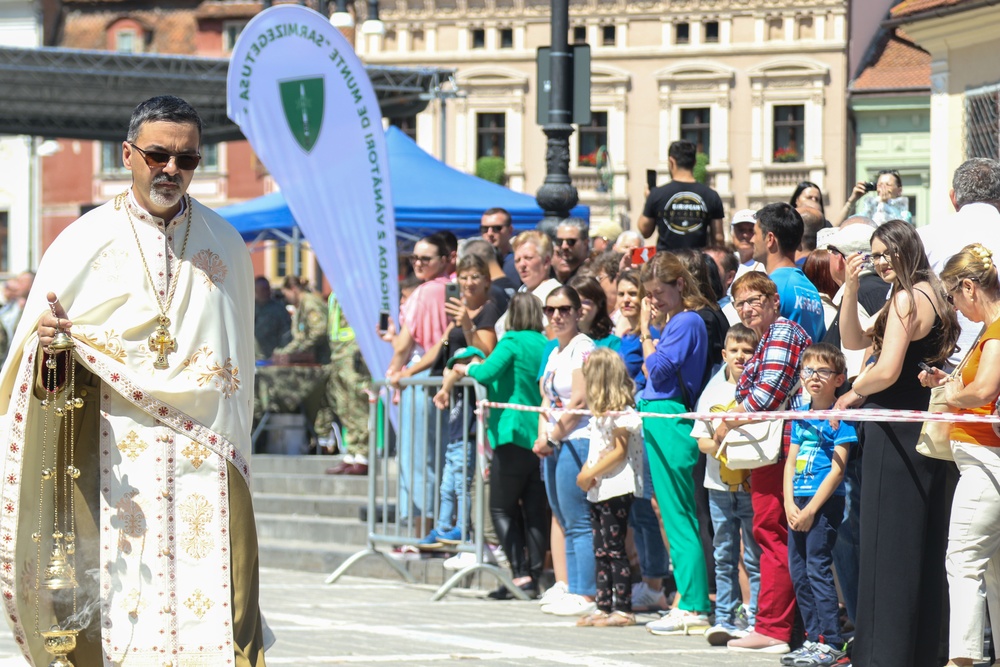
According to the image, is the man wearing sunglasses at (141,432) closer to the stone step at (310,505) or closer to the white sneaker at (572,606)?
the white sneaker at (572,606)

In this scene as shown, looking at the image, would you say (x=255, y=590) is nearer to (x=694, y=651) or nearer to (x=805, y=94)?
(x=694, y=651)

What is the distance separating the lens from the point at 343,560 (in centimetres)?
1295

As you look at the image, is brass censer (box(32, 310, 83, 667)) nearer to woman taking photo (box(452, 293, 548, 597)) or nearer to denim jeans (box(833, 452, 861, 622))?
denim jeans (box(833, 452, 861, 622))

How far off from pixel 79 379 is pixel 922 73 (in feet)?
162

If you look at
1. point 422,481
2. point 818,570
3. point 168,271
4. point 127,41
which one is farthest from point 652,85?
point 168,271

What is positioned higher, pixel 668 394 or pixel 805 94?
pixel 805 94

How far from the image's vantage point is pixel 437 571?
38.7ft

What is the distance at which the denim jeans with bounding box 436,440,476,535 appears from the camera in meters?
11.2

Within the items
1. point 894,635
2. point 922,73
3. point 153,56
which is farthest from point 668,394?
point 922,73

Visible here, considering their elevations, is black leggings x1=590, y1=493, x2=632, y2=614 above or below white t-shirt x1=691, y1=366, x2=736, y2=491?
below

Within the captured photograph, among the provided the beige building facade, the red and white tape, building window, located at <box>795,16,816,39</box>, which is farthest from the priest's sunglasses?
building window, located at <box>795,16,816,39</box>

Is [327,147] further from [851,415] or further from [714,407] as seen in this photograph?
[851,415]

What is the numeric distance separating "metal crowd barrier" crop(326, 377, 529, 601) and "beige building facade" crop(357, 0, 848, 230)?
44.6 m

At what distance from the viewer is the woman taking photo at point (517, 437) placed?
10.7 meters
